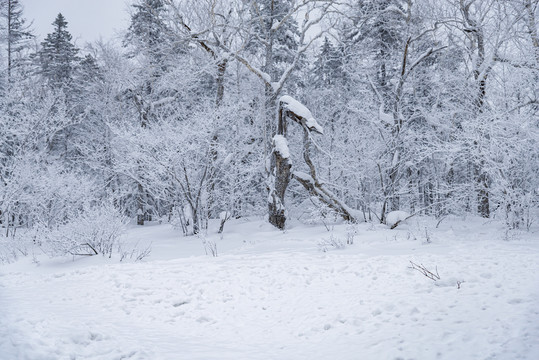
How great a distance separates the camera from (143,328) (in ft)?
13.4

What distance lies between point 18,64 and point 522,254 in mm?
24843

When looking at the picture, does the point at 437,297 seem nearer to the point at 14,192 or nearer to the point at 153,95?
the point at 14,192

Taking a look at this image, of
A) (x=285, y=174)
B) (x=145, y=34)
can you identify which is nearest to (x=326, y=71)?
(x=145, y=34)

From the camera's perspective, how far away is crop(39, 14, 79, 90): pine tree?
22.2 meters

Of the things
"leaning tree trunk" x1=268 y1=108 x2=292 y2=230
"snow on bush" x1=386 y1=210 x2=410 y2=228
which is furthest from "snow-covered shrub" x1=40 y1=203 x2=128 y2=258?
"snow on bush" x1=386 y1=210 x2=410 y2=228

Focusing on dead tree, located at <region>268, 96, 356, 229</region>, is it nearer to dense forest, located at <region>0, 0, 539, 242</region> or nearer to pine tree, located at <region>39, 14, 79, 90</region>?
dense forest, located at <region>0, 0, 539, 242</region>

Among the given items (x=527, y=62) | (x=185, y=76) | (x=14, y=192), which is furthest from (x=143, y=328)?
(x=185, y=76)

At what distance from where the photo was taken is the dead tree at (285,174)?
41.6 feet

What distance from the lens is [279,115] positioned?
43.5 ft

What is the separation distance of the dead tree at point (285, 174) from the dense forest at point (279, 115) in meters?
0.06

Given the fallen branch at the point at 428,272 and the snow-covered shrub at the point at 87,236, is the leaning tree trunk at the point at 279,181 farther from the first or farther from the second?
the fallen branch at the point at 428,272

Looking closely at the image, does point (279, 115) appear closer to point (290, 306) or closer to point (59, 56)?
point (290, 306)

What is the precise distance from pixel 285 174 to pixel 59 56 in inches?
776

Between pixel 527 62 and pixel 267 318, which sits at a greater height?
pixel 527 62
